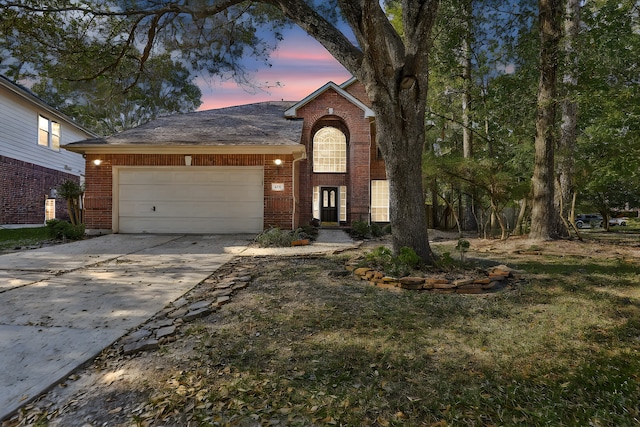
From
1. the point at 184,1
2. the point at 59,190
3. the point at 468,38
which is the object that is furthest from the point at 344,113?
the point at 59,190

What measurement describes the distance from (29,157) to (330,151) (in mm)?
12623

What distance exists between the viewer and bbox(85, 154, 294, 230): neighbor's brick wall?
10.1 meters

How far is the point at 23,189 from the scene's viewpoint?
44.3 ft

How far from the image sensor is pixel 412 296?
149 inches

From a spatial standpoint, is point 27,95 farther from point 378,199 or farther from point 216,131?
point 378,199

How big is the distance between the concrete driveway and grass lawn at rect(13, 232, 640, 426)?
36 centimetres

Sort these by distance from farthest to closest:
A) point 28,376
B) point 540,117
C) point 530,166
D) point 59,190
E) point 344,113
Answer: point 344,113 < point 530,166 < point 59,190 < point 540,117 < point 28,376

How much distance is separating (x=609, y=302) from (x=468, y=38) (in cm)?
787

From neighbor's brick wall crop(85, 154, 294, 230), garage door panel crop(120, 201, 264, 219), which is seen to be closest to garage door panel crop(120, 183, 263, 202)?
garage door panel crop(120, 201, 264, 219)

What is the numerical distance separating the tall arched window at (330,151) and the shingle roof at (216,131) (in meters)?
1.77

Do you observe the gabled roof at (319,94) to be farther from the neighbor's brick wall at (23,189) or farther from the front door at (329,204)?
the neighbor's brick wall at (23,189)

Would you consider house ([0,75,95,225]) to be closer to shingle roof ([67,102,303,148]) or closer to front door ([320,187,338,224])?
shingle roof ([67,102,303,148])

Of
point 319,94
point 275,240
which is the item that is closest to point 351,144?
point 319,94

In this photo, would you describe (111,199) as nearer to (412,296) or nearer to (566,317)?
(412,296)
